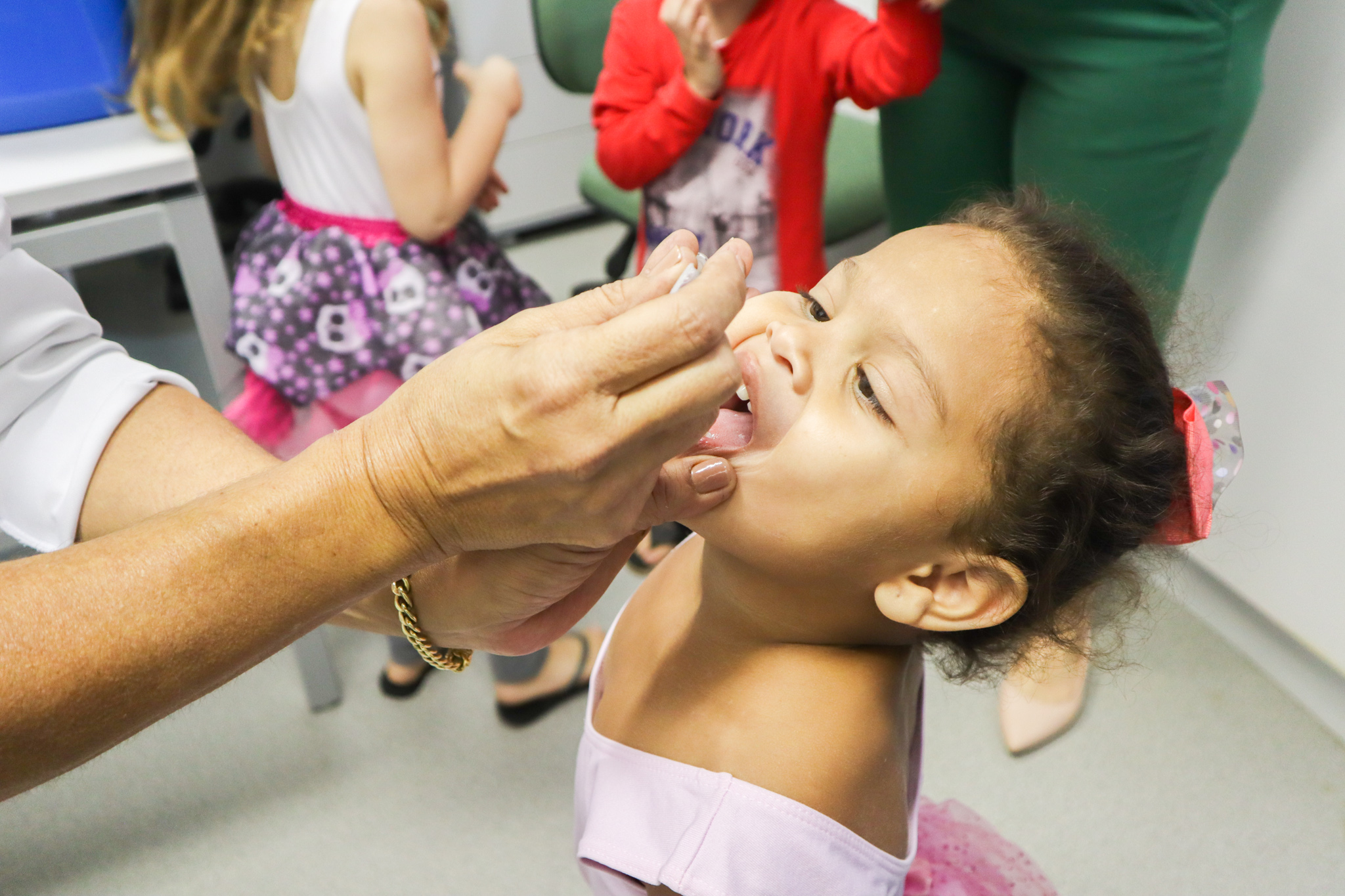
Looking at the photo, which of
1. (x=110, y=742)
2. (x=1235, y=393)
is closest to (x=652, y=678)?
(x=110, y=742)

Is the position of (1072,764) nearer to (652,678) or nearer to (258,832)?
(652,678)

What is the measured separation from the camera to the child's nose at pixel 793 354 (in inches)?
28.0

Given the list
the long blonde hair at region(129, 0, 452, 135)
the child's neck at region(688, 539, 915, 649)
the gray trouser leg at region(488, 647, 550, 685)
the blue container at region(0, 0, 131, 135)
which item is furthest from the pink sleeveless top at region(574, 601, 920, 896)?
the blue container at region(0, 0, 131, 135)

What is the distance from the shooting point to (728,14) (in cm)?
139

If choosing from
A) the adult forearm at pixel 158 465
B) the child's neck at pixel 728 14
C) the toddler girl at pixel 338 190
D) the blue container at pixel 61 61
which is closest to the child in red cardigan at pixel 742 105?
the child's neck at pixel 728 14

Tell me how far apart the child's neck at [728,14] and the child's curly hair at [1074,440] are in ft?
2.47

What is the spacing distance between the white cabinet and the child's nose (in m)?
2.23

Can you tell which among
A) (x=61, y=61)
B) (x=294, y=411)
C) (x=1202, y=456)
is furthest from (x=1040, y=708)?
(x=61, y=61)

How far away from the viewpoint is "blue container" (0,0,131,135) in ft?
4.13

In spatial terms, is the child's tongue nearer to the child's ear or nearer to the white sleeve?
the child's ear

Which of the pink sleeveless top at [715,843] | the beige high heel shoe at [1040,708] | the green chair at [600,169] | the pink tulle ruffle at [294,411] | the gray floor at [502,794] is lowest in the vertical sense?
the gray floor at [502,794]

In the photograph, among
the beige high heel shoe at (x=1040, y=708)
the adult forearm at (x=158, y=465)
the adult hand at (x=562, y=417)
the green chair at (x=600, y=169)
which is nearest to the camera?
the adult hand at (x=562, y=417)

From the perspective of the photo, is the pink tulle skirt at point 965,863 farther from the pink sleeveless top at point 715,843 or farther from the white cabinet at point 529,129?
the white cabinet at point 529,129

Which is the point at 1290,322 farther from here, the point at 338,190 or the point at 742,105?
the point at 338,190
